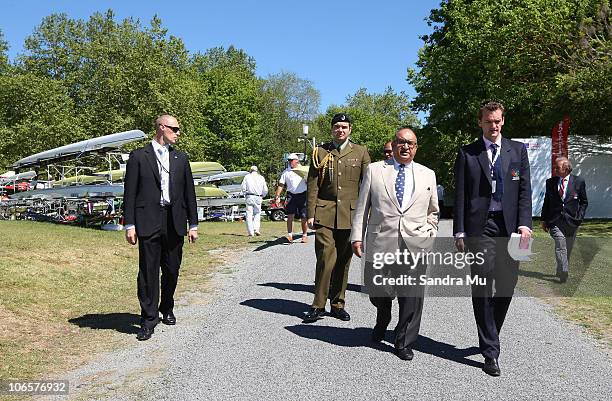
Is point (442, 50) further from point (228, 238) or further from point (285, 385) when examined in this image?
point (285, 385)

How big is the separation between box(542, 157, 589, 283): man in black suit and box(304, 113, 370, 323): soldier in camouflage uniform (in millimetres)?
4254

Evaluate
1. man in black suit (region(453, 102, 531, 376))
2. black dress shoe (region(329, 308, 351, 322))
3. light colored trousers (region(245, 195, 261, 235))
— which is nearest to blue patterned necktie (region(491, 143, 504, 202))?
man in black suit (region(453, 102, 531, 376))

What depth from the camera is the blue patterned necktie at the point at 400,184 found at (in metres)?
5.55

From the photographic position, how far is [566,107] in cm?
2383

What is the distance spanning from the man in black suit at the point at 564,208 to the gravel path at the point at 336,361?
2.47 metres

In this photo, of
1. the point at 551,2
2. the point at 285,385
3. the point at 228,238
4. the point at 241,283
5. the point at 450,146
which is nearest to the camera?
the point at 285,385

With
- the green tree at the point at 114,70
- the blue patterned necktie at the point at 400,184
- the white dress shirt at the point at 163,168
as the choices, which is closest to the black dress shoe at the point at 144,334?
the white dress shirt at the point at 163,168

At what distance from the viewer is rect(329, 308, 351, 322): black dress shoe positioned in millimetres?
6914

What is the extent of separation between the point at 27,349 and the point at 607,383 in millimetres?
4970

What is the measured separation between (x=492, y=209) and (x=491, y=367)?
1.25 m

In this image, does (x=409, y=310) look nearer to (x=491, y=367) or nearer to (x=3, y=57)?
(x=491, y=367)

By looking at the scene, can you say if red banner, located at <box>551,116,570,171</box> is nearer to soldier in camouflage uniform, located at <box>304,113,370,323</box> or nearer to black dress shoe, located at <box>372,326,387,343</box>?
soldier in camouflage uniform, located at <box>304,113,370,323</box>

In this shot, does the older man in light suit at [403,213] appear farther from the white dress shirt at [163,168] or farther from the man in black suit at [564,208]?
the man in black suit at [564,208]

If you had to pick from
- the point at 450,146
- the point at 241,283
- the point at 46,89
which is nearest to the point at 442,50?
the point at 450,146
